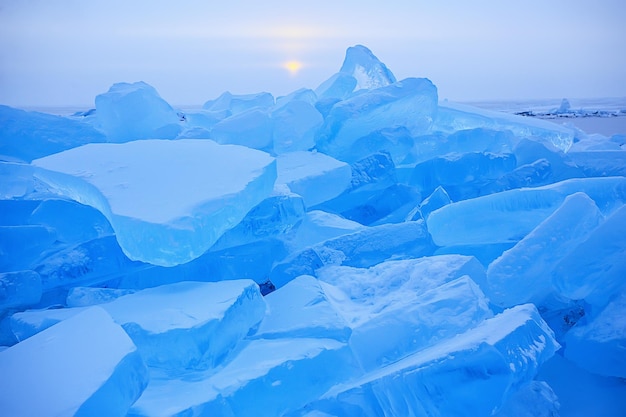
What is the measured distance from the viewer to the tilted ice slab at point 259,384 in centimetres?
74

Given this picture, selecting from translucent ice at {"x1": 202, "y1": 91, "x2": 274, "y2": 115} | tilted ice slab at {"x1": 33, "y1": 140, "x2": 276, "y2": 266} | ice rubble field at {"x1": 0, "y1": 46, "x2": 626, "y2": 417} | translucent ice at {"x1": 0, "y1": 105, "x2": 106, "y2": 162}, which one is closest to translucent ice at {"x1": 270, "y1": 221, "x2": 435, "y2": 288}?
ice rubble field at {"x1": 0, "y1": 46, "x2": 626, "y2": 417}

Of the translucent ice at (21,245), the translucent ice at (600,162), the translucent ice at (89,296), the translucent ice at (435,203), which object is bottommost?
the translucent ice at (89,296)

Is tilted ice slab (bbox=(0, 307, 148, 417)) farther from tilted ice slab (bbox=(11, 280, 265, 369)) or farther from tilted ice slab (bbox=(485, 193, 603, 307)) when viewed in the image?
tilted ice slab (bbox=(485, 193, 603, 307))

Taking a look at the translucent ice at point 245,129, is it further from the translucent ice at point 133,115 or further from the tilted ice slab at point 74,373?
the tilted ice slab at point 74,373

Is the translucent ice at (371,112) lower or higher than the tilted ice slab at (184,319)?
higher

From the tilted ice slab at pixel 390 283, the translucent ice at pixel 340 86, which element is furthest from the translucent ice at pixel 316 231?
Result: the translucent ice at pixel 340 86

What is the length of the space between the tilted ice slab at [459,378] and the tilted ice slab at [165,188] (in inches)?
17.1

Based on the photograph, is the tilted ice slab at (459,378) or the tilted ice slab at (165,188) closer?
the tilted ice slab at (459,378)

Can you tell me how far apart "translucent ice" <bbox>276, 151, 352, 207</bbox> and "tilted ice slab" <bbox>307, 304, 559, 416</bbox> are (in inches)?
32.1

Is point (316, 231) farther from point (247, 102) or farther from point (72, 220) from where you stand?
point (247, 102)

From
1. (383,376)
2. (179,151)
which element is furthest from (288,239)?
(383,376)

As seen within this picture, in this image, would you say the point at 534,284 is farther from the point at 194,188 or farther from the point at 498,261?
the point at 194,188

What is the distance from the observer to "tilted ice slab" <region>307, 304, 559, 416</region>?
2.29ft

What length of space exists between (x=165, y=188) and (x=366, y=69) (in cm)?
158
